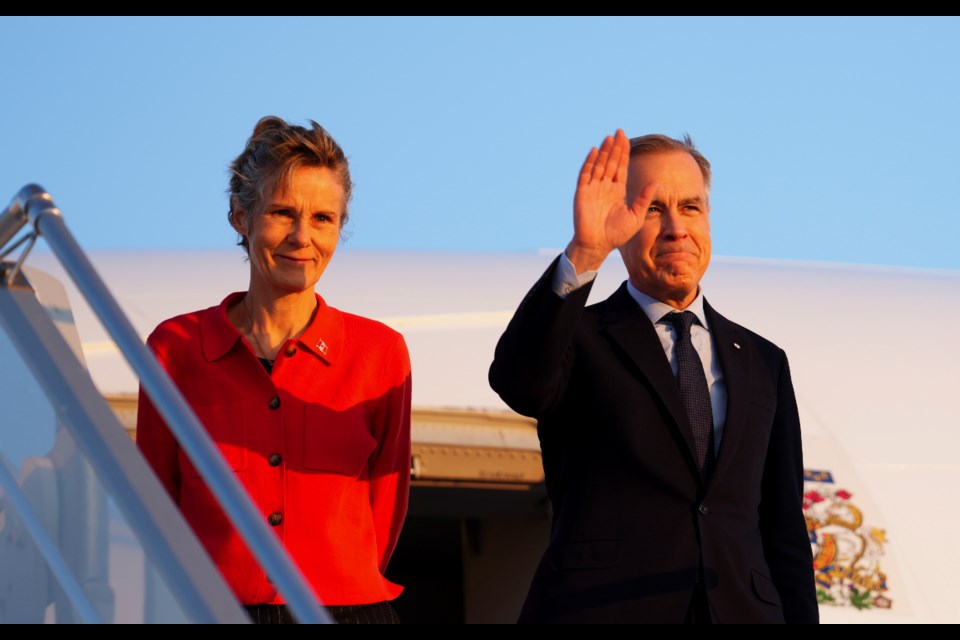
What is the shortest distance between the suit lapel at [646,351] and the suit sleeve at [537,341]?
25cm

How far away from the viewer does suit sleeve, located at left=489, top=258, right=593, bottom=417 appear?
258cm

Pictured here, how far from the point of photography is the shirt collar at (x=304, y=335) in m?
3.03

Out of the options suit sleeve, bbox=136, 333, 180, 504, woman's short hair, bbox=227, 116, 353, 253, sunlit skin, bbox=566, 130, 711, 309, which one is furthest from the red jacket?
sunlit skin, bbox=566, 130, 711, 309

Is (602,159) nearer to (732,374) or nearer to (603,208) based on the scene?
(603,208)

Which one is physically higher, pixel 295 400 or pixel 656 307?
pixel 656 307

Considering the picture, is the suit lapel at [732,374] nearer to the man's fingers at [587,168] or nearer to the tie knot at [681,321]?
the tie knot at [681,321]

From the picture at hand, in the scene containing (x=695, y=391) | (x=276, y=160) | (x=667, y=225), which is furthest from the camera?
(x=276, y=160)

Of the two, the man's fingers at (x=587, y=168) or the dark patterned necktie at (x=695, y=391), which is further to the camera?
the dark patterned necktie at (x=695, y=391)

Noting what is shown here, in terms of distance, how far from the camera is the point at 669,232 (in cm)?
293

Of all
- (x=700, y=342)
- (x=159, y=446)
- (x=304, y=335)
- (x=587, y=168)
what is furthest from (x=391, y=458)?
(x=587, y=168)

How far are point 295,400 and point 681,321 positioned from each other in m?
0.92

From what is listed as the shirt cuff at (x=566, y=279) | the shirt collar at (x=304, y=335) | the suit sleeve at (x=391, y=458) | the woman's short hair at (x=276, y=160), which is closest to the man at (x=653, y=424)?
the shirt cuff at (x=566, y=279)

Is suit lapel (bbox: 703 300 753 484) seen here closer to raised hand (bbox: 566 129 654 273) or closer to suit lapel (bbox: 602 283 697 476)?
suit lapel (bbox: 602 283 697 476)

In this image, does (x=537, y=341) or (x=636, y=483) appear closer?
(x=537, y=341)
